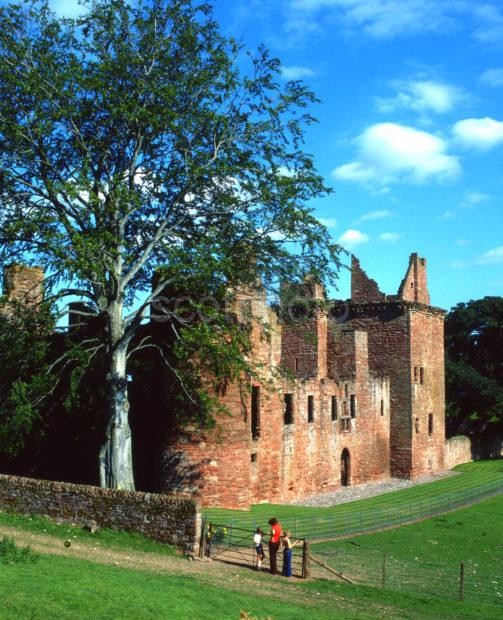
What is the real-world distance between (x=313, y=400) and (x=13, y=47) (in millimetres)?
19433

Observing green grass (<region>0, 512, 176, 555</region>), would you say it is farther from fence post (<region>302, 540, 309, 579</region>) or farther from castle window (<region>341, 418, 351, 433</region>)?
castle window (<region>341, 418, 351, 433</region>)

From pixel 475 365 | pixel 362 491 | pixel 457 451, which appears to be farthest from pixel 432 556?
pixel 475 365

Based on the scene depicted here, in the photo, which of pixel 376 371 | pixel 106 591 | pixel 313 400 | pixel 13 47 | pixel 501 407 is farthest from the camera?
pixel 501 407

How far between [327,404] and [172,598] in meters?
22.7

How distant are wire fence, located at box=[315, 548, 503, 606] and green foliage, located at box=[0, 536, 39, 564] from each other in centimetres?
744

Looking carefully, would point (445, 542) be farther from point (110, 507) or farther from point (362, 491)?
point (110, 507)

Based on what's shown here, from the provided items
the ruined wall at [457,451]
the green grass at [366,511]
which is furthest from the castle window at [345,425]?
the ruined wall at [457,451]

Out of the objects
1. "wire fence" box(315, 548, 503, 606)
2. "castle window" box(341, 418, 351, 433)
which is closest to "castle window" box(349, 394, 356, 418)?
"castle window" box(341, 418, 351, 433)

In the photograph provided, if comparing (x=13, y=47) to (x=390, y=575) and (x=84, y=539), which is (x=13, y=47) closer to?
(x=84, y=539)

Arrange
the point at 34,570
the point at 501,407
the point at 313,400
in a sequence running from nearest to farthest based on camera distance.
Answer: the point at 34,570 → the point at 313,400 → the point at 501,407

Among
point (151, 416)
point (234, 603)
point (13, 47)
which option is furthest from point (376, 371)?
point (234, 603)

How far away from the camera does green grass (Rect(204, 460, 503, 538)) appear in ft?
76.1

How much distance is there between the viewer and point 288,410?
32344 millimetres

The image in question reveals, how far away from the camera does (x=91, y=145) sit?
22.9 m
